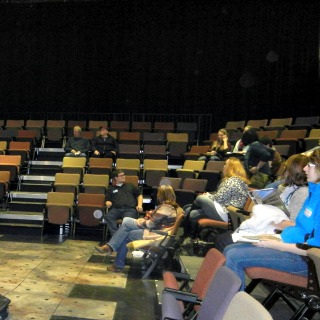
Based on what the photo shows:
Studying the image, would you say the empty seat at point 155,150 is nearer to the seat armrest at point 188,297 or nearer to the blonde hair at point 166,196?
the blonde hair at point 166,196

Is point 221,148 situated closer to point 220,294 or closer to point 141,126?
point 141,126

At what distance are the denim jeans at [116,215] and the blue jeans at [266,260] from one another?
13.5 feet

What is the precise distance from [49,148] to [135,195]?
420 cm

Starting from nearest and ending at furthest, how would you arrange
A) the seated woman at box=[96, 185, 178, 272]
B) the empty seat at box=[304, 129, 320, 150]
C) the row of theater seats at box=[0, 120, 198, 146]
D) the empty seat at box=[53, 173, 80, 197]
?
the seated woman at box=[96, 185, 178, 272], the empty seat at box=[304, 129, 320, 150], the empty seat at box=[53, 173, 80, 197], the row of theater seats at box=[0, 120, 198, 146]

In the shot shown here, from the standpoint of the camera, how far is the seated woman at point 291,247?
2689mm

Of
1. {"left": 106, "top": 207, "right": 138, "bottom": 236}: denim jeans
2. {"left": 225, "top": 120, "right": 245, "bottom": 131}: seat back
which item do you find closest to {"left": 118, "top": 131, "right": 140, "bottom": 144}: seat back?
{"left": 225, "top": 120, "right": 245, "bottom": 131}: seat back

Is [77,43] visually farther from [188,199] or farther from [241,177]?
[241,177]

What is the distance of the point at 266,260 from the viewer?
2701mm

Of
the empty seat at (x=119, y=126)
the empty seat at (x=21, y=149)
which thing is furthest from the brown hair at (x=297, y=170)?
the empty seat at (x=119, y=126)

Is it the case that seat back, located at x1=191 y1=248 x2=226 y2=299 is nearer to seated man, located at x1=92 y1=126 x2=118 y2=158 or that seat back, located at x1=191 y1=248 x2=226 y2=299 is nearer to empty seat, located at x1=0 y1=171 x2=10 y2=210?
empty seat, located at x1=0 y1=171 x2=10 y2=210

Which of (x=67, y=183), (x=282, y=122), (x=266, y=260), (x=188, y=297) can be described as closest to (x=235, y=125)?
(x=282, y=122)

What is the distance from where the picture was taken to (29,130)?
10852 millimetres

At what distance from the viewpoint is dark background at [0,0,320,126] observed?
39.4 ft

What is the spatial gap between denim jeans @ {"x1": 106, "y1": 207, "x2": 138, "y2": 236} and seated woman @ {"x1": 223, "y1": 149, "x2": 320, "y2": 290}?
4.08 m
